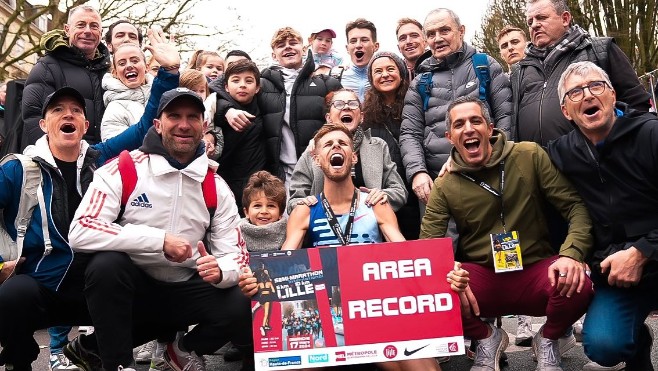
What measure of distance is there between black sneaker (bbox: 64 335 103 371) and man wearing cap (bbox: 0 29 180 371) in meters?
0.23

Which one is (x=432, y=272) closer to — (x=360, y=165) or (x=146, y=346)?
(x=360, y=165)

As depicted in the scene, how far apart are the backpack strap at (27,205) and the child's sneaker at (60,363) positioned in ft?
3.66

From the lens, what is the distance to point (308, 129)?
6.02 metres

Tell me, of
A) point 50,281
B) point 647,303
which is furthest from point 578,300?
point 50,281

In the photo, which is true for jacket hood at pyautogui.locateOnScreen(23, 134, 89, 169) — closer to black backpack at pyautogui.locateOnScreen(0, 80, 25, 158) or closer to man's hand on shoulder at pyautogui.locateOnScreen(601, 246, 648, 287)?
black backpack at pyautogui.locateOnScreen(0, 80, 25, 158)

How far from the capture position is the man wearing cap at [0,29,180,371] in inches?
174

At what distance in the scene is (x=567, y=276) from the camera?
4207 mm

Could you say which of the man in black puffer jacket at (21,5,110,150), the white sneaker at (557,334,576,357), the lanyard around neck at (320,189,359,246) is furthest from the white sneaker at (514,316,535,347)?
the man in black puffer jacket at (21,5,110,150)

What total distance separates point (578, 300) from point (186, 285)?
2.56 meters

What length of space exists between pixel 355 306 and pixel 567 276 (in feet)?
4.26

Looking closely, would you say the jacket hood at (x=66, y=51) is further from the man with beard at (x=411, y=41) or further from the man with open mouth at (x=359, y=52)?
the man with beard at (x=411, y=41)

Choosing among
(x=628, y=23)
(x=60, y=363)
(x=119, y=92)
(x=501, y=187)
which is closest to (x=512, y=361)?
(x=501, y=187)

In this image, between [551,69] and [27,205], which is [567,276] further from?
[27,205]

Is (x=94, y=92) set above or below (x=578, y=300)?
above
